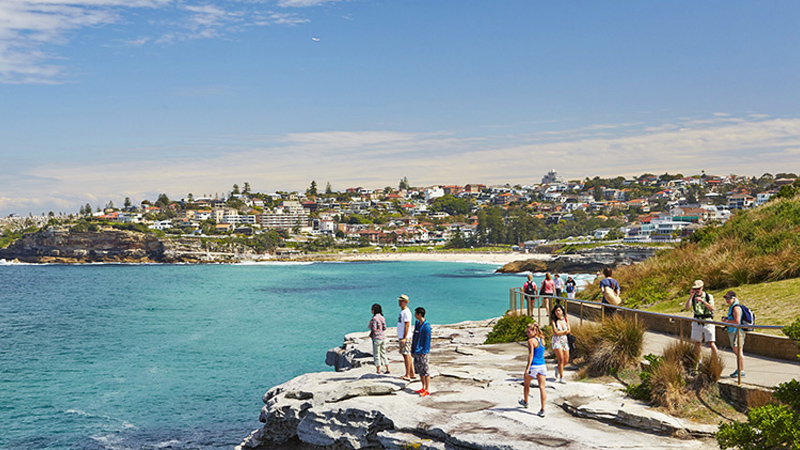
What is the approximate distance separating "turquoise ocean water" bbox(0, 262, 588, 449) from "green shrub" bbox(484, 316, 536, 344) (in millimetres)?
7950

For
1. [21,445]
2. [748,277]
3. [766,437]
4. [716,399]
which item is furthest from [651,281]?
[21,445]

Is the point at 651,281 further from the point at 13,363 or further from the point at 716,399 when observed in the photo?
the point at 13,363

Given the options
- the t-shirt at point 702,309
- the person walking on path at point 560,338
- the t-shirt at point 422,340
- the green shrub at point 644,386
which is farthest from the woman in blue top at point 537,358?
the t-shirt at point 702,309

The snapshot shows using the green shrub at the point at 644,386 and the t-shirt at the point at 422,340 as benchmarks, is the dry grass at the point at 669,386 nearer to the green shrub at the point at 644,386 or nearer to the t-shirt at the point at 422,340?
the green shrub at the point at 644,386

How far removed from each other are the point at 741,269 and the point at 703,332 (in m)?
8.04

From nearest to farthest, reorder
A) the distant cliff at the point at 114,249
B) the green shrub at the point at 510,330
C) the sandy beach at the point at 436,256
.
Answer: the green shrub at the point at 510,330, the sandy beach at the point at 436,256, the distant cliff at the point at 114,249

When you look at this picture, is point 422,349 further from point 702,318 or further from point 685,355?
point 702,318

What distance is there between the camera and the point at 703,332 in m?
10.4

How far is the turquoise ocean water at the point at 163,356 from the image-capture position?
61.0ft

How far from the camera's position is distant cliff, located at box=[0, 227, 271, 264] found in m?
160

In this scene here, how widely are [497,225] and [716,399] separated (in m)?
178

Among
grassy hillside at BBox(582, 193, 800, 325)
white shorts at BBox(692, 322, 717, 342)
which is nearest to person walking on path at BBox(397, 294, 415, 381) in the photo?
white shorts at BBox(692, 322, 717, 342)

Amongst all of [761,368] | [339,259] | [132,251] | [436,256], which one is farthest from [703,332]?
[132,251]

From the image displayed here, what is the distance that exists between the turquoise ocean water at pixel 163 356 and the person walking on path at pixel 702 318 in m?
12.2
